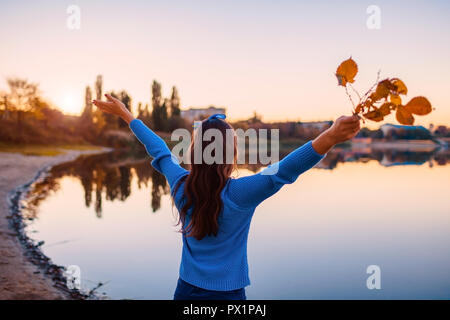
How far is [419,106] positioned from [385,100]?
10cm

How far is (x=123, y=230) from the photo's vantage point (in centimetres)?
940

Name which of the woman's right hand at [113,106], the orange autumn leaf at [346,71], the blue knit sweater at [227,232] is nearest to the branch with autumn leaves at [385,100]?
the orange autumn leaf at [346,71]

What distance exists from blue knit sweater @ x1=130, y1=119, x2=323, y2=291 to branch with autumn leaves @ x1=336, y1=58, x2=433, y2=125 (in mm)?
325

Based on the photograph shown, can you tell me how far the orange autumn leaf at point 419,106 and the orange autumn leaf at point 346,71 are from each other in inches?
7.3

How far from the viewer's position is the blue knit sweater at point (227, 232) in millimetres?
1340

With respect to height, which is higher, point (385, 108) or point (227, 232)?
point (385, 108)

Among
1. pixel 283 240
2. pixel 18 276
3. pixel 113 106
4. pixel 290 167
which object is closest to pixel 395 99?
pixel 290 167

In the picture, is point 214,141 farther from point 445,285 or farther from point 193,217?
point 445,285

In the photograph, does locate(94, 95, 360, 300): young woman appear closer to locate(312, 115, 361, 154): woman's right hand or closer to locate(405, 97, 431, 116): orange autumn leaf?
locate(312, 115, 361, 154): woman's right hand

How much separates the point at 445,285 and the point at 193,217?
6.99 meters

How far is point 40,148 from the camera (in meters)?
36.8

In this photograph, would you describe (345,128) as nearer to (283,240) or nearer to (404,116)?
(404,116)

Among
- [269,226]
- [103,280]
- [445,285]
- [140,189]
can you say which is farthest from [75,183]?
[445,285]

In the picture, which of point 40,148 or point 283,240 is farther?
point 40,148
